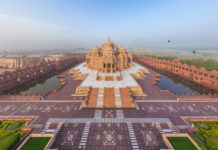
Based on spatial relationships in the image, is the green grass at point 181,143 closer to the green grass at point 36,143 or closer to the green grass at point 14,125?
the green grass at point 36,143

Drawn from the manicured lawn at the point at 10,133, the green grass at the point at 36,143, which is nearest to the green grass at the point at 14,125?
the manicured lawn at the point at 10,133

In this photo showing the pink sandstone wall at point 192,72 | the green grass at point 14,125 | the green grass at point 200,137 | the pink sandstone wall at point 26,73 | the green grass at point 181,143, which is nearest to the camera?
the green grass at point 181,143

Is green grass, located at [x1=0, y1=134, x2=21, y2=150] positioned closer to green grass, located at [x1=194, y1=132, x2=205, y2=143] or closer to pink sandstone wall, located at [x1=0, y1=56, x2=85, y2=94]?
green grass, located at [x1=194, y1=132, x2=205, y2=143]

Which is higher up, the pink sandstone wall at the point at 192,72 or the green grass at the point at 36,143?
the pink sandstone wall at the point at 192,72

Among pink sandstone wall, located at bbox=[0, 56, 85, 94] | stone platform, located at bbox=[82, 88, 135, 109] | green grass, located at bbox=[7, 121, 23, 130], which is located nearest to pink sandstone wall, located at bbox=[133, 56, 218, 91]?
stone platform, located at bbox=[82, 88, 135, 109]

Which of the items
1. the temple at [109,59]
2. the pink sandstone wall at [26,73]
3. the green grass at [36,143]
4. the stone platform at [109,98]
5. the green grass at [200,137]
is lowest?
the green grass at [200,137]

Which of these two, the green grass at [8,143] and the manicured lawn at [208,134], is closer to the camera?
the green grass at [8,143]

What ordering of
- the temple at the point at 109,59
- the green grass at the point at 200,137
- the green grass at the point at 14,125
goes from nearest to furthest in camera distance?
the green grass at the point at 200,137, the green grass at the point at 14,125, the temple at the point at 109,59

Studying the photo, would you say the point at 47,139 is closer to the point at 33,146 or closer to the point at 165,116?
the point at 33,146
